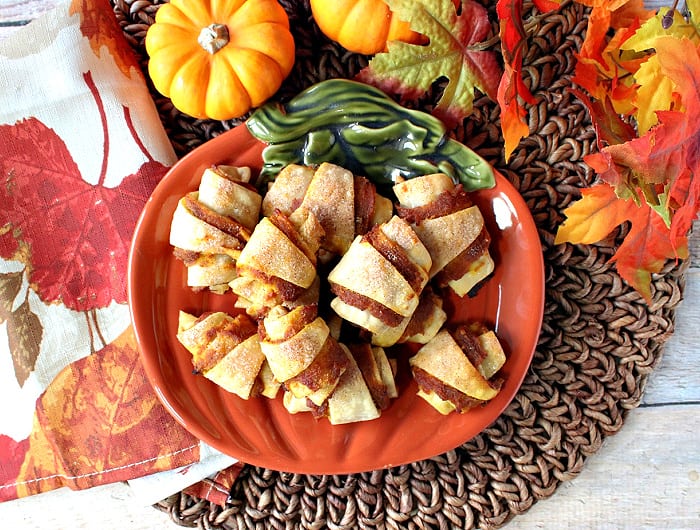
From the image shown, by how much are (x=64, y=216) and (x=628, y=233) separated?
→ 1.13m

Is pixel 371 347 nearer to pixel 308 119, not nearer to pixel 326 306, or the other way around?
pixel 326 306

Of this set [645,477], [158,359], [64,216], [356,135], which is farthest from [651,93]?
[64,216]

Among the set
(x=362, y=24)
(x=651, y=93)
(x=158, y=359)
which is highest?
(x=362, y=24)

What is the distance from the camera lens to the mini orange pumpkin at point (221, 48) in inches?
48.3

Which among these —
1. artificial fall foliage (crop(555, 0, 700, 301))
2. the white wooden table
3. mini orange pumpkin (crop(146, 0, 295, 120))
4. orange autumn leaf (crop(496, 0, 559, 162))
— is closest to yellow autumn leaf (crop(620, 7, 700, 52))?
artificial fall foliage (crop(555, 0, 700, 301))

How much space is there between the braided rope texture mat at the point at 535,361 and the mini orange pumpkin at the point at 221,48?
0.40 feet

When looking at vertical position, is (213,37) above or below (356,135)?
above


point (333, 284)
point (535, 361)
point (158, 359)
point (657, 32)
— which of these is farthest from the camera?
point (535, 361)

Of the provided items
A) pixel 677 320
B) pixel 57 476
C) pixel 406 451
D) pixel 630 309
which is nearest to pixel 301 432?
pixel 406 451

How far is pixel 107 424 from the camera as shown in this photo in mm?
1394

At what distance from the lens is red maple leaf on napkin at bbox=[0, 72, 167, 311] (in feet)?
4.50

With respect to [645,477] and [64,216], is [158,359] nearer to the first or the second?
[64,216]

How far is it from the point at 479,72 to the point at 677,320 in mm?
690

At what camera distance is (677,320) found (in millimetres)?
1456
